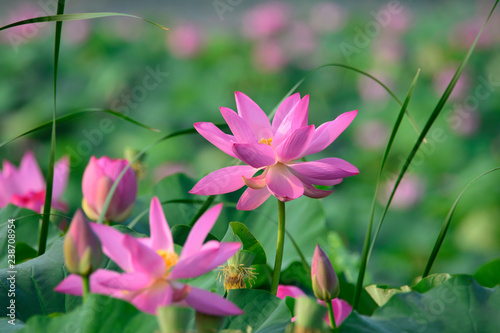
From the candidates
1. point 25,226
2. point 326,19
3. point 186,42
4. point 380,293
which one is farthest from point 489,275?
point 326,19

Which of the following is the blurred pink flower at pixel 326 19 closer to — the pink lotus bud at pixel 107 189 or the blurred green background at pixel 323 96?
the blurred green background at pixel 323 96

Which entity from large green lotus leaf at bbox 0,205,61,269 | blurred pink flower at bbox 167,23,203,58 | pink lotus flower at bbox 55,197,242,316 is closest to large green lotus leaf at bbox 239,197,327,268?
large green lotus leaf at bbox 0,205,61,269

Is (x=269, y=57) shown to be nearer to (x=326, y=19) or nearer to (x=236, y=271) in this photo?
(x=326, y=19)

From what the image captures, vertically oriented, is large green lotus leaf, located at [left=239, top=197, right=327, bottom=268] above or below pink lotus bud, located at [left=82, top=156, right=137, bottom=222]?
below

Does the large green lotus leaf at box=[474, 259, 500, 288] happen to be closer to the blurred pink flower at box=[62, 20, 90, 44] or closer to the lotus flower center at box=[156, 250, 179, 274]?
the lotus flower center at box=[156, 250, 179, 274]

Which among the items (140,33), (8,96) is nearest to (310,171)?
(8,96)

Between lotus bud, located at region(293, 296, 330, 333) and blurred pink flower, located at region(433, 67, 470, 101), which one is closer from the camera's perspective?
lotus bud, located at region(293, 296, 330, 333)

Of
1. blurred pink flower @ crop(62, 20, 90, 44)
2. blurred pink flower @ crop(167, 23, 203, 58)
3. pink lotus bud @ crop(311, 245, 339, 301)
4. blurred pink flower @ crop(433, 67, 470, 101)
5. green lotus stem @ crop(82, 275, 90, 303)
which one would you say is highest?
blurred pink flower @ crop(62, 20, 90, 44)

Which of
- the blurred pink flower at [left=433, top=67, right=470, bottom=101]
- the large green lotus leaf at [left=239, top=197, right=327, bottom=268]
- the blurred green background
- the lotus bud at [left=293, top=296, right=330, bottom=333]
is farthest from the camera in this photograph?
the blurred pink flower at [left=433, top=67, right=470, bottom=101]
